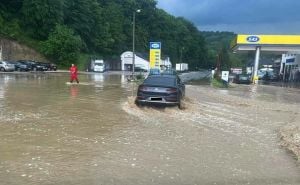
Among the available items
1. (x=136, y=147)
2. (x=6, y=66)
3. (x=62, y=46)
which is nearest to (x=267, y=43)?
(x=6, y=66)

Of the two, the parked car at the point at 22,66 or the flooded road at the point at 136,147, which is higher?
the flooded road at the point at 136,147

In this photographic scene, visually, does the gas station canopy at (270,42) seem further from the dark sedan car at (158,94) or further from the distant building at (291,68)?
the dark sedan car at (158,94)

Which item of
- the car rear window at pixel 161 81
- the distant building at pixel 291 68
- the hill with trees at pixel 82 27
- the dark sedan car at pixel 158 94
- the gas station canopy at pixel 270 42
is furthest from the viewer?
the hill with trees at pixel 82 27

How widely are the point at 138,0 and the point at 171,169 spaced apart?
4802 inches

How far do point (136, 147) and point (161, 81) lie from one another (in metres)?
8.08

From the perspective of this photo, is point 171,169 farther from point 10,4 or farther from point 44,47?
point 10,4

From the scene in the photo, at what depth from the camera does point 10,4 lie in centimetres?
7856

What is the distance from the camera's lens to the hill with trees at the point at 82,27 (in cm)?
7375

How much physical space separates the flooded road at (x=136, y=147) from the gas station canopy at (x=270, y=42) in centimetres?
3645

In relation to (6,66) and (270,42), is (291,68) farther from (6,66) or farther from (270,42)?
(6,66)

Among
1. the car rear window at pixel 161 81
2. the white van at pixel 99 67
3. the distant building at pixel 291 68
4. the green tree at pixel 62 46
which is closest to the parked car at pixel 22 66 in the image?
the green tree at pixel 62 46

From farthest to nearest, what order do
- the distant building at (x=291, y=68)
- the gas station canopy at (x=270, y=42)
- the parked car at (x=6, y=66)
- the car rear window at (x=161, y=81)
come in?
the distant building at (x=291, y=68) < the parked car at (x=6, y=66) < the gas station canopy at (x=270, y=42) < the car rear window at (x=161, y=81)

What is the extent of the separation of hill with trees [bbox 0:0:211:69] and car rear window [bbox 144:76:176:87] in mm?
54158

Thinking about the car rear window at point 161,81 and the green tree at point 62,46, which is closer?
the car rear window at point 161,81
